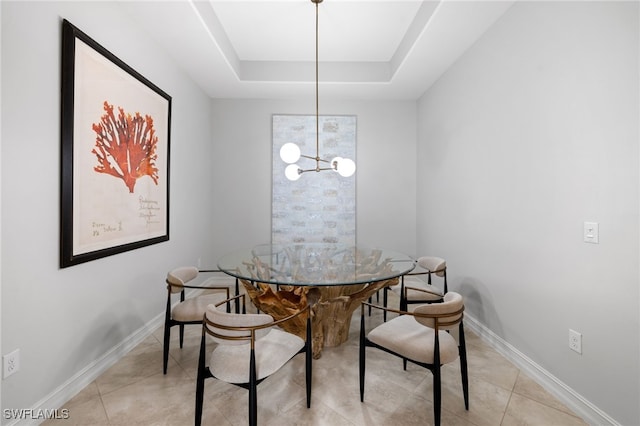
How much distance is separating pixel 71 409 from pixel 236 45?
11.1 feet

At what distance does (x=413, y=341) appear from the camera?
1561mm

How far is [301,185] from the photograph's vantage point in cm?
416

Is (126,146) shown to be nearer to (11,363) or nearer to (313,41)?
(11,363)

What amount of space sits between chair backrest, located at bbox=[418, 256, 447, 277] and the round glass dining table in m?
0.30

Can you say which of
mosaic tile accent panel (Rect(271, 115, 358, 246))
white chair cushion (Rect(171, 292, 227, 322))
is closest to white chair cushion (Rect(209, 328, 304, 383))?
white chair cushion (Rect(171, 292, 227, 322))

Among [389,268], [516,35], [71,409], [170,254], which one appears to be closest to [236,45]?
[170,254]

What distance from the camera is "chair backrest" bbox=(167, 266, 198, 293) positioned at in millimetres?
2004

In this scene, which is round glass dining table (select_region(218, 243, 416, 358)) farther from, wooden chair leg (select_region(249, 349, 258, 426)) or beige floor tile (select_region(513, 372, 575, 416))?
beige floor tile (select_region(513, 372, 575, 416))

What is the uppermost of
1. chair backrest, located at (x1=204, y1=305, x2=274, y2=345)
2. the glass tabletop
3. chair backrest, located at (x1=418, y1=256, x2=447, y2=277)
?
the glass tabletop

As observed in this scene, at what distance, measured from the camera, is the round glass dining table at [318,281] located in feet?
6.13

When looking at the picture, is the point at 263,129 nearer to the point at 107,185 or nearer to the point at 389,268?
the point at 107,185

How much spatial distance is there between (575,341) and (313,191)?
3.11m

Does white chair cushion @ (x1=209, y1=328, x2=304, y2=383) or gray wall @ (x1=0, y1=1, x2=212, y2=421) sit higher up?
gray wall @ (x1=0, y1=1, x2=212, y2=421)

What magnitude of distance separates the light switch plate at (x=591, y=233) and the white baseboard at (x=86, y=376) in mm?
3126
